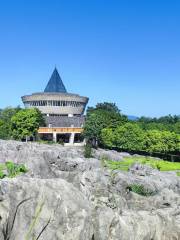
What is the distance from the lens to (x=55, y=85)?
158 metres

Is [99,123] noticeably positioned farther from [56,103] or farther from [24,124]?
[56,103]

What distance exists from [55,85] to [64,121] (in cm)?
3265

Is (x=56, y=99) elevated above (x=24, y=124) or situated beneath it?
elevated above

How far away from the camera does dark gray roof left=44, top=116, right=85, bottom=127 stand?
413ft

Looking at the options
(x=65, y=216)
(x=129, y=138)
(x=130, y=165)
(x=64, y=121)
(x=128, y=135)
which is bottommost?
(x=65, y=216)

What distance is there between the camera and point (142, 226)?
82.2 feet

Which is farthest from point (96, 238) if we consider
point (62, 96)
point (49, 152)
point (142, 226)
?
point (62, 96)

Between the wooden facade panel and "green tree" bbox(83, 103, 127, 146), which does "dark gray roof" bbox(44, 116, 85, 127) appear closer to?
the wooden facade panel

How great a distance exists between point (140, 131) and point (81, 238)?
73.3 meters

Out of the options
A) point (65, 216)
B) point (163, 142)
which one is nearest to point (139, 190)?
point (65, 216)

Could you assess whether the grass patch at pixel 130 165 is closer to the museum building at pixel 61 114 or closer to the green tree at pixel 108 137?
the green tree at pixel 108 137

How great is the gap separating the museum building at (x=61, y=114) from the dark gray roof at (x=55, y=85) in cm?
1490

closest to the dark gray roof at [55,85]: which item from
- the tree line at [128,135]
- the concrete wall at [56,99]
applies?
the concrete wall at [56,99]

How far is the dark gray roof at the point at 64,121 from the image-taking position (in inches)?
4956
